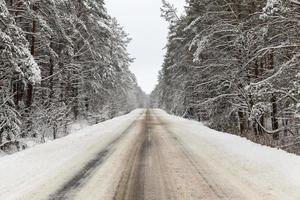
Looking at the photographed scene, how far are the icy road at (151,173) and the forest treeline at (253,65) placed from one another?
200 cm

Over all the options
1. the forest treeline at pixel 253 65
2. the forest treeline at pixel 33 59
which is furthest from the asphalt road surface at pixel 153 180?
the forest treeline at pixel 33 59

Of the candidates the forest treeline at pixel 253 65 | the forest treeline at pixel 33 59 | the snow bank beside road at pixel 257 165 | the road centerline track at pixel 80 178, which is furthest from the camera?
the forest treeline at pixel 33 59

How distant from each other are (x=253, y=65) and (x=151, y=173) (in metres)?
13.9

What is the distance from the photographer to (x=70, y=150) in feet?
40.4

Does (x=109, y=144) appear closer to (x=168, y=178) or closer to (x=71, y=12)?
(x=168, y=178)

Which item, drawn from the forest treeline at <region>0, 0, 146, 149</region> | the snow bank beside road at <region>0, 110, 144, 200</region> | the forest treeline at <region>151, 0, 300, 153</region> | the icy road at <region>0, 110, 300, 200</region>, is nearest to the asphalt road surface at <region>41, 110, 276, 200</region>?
the icy road at <region>0, 110, 300, 200</region>

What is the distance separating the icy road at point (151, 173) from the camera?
657 cm

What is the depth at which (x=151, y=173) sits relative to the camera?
8.34 metres

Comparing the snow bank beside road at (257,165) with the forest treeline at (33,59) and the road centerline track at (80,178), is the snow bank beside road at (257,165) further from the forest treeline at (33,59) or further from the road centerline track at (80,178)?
the forest treeline at (33,59)

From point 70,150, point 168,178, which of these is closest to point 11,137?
point 70,150

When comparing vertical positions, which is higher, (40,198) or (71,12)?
(71,12)

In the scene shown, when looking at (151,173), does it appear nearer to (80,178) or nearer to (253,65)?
(80,178)

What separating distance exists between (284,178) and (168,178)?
93.0 inches

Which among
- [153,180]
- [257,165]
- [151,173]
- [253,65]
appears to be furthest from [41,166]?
[253,65]
